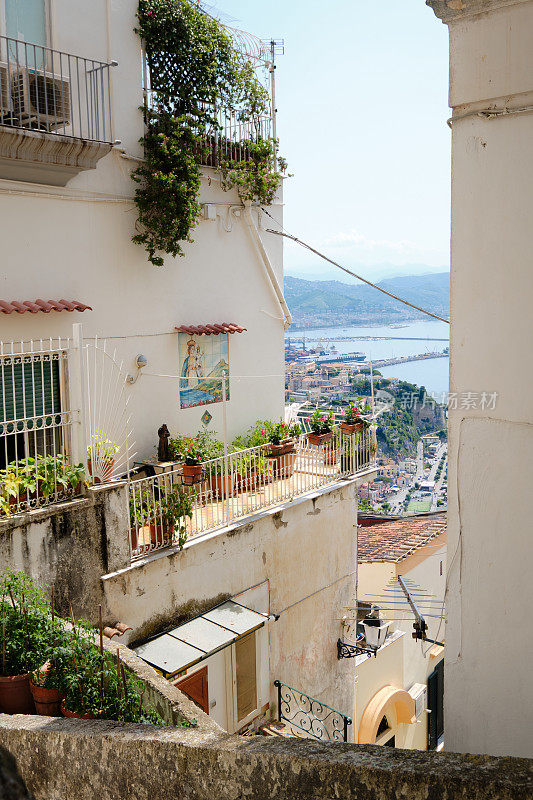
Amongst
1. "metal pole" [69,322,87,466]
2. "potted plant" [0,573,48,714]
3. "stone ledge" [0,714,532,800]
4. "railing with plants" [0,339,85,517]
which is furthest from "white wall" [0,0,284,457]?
"stone ledge" [0,714,532,800]

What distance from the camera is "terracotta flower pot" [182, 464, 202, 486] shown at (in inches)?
416

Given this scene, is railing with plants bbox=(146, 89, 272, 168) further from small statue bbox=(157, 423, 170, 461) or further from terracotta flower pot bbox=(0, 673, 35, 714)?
terracotta flower pot bbox=(0, 673, 35, 714)

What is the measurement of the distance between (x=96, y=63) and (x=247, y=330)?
17.2 feet

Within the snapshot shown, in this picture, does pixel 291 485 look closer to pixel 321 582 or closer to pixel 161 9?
pixel 321 582

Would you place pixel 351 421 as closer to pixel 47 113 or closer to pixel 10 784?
pixel 47 113

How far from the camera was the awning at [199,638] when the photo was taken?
8617 mm

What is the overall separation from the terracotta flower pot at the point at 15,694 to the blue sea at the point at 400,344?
623cm

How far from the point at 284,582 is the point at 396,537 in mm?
7573

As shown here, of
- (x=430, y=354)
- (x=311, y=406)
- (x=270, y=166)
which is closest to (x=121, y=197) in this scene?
(x=270, y=166)

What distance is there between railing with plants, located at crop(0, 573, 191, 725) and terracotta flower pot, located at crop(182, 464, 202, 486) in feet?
15.6

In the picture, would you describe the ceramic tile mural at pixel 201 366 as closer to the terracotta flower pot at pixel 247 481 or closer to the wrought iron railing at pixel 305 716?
the terracotta flower pot at pixel 247 481

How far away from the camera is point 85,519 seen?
26.6 ft

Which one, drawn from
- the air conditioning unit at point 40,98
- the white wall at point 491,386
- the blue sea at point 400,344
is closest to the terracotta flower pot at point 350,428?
the blue sea at point 400,344

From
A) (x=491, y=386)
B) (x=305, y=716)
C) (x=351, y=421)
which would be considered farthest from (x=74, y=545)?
(x=351, y=421)
